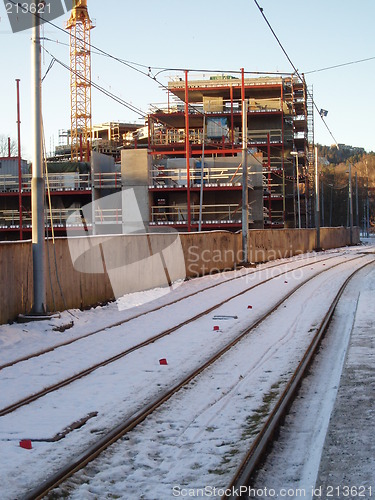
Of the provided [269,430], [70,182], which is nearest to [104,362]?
[269,430]

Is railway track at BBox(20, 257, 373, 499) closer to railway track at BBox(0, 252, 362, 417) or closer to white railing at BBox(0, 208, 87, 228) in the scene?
railway track at BBox(0, 252, 362, 417)

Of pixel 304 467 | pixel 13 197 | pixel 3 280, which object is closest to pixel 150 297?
pixel 3 280

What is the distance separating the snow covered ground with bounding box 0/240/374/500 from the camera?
5.84m

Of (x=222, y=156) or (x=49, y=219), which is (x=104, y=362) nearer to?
(x=49, y=219)

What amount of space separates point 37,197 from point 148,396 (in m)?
7.66

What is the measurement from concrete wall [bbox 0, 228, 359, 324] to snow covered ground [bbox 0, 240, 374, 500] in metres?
0.85

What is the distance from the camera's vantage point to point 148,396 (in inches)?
332

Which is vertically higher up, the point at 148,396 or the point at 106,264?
the point at 106,264

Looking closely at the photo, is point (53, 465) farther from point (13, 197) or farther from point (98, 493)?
point (13, 197)

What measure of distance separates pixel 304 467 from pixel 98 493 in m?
1.83

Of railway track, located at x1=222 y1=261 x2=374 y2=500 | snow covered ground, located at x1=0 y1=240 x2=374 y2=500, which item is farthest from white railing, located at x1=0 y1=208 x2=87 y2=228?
railway track, located at x1=222 y1=261 x2=374 y2=500

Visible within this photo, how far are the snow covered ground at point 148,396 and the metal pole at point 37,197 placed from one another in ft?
2.46

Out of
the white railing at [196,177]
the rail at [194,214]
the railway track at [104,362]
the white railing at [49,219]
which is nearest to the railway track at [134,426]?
the railway track at [104,362]

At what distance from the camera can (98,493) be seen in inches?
213
